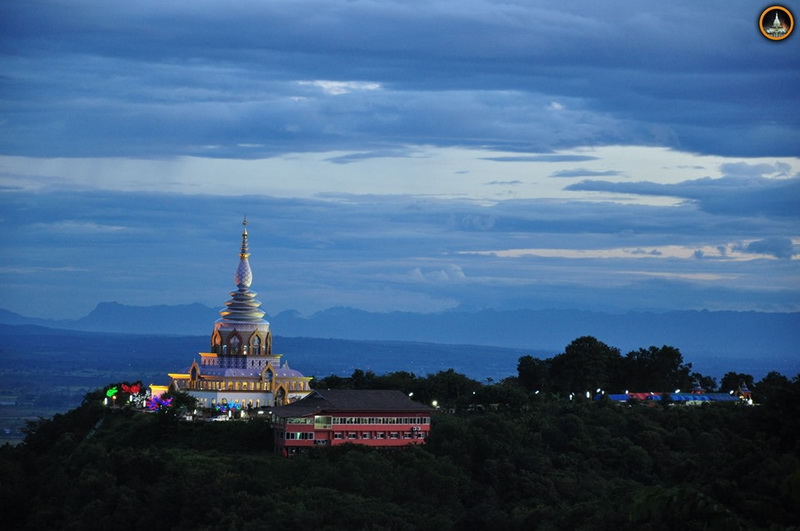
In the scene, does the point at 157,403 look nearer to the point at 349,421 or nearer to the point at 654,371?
the point at 349,421

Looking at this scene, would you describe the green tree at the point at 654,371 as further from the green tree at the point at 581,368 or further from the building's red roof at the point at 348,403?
the building's red roof at the point at 348,403

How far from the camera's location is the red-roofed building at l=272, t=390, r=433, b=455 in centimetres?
6075

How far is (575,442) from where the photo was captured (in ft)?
217

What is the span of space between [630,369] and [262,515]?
3803cm

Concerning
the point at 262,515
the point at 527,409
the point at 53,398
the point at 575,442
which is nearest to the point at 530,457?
the point at 575,442

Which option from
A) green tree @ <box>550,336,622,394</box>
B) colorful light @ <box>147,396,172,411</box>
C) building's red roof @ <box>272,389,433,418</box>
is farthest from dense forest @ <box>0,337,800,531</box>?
green tree @ <box>550,336,622,394</box>

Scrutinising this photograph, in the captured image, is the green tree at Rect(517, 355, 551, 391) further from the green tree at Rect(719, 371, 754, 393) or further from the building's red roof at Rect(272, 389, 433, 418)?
the building's red roof at Rect(272, 389, 433, 418)

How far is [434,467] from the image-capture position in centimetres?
5972

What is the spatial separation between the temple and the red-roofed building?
7.44 m

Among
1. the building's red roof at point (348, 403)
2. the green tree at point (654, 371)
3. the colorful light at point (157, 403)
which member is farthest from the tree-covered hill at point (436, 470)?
the green tree at point (654, 371)

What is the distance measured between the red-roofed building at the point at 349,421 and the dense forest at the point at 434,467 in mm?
989

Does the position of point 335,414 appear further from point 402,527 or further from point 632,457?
point 632,457

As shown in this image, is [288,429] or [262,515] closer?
[262,515]

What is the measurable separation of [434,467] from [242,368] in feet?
53.3
